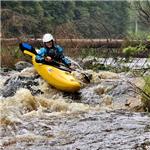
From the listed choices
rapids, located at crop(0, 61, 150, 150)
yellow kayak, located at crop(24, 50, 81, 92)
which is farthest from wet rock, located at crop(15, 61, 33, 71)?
yellow kayak, located at crop(24, 50, 81, 92)

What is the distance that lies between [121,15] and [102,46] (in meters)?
35.1

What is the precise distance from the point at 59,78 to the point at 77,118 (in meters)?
2.85

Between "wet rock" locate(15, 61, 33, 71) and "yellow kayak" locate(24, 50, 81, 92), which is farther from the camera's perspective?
"wet rock" locate(15, 61, 33, 71)

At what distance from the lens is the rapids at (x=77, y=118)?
18.7ft

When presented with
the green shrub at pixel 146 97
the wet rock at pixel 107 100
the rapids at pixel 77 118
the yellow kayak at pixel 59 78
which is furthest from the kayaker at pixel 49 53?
the green shrub at pixel 146 97

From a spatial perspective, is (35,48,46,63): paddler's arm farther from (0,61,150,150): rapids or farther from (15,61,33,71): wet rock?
(15,61,33,71): wet rock

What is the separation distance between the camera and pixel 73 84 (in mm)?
9672

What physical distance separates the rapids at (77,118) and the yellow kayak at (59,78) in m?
0.16

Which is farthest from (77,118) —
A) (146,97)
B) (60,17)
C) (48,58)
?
(60,17)

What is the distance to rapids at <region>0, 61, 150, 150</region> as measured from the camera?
5695mm

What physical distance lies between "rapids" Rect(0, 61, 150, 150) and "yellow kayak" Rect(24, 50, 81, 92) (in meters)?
0.16

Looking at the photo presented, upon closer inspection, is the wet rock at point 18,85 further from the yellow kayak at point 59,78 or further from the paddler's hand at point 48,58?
the paddler's hand at point 48,58

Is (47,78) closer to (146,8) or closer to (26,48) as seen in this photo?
(26,48)

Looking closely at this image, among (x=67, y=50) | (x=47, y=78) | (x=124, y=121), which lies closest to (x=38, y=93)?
(x=47, y=78)
